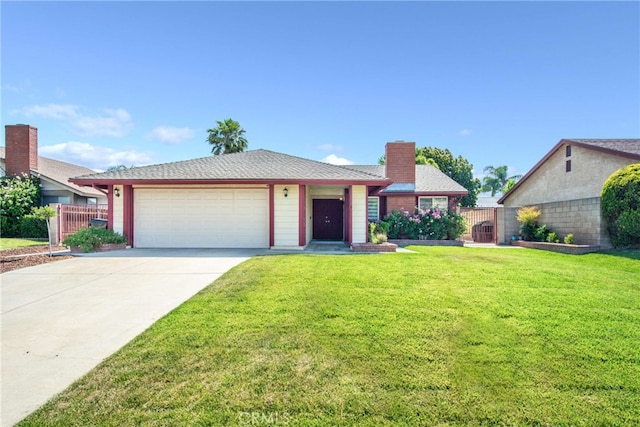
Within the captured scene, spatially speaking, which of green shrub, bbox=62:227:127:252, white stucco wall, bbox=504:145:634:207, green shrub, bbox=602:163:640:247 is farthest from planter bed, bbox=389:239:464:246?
green shrub, bbox=62:227:127:252

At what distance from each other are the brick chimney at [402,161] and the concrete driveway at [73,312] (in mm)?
11978

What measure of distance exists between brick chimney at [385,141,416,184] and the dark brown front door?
4170 mm

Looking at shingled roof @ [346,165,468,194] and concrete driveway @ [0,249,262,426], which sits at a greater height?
shingled roof @ [346,165,468,194]

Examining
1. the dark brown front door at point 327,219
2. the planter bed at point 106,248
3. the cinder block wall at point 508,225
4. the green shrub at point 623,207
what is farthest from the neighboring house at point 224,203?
the cinder block wall at point 508,225

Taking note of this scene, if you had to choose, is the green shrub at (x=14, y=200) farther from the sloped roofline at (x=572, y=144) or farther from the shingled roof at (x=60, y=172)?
the sloped roofline at (x=572, y=144)

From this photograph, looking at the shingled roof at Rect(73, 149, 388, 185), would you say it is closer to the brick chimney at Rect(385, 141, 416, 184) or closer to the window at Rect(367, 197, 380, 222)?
the window at Rect(367, 197, 380, 222)

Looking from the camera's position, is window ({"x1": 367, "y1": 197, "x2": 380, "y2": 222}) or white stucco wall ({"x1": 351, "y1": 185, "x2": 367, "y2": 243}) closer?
white stucco wall ({"x1": 351, "y1": 185, "x2": 367, "y2": 243})

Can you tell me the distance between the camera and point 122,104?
15.8m

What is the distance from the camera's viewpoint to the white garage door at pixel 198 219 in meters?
12.3

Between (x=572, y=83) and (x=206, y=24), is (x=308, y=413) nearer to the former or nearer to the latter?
(x=206, y=24)

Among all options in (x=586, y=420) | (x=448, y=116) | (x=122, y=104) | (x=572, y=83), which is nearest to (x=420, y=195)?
(x=448, y=116)

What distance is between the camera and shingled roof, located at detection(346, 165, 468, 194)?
17000mm

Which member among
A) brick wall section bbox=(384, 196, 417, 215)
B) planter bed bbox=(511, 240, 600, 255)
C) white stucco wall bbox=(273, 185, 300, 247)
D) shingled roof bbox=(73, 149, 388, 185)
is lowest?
planter bed bbox=(511, 240, 600, 255)

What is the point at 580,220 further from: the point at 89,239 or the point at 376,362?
the point at 89,239
